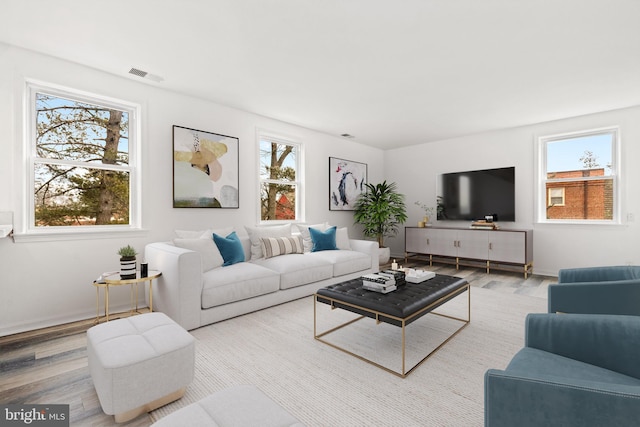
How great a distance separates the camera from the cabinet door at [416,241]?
19.4ft

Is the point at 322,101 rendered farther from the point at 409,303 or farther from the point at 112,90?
the point at 409,303

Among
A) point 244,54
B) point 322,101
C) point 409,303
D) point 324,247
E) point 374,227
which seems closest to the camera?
point 409,303

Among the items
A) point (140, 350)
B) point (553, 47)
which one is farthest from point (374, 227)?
point (140, 350)

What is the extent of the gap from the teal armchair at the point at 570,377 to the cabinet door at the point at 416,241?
443cm

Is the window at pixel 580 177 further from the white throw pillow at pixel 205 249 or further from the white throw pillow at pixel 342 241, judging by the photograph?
the white throw pillow at pixel 205 249

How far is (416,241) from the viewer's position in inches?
237

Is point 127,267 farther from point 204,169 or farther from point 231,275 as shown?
point 204,169

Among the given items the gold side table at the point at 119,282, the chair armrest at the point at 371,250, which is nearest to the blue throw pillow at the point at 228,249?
the gold side table at the point at 119,282

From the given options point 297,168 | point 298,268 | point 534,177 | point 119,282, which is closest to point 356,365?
point 298,268

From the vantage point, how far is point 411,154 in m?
6.67

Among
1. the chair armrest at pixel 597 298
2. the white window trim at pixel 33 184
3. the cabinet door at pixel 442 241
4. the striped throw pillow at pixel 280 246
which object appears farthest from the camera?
the cabinet door at pixel 442 241

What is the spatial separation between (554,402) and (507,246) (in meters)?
4.57

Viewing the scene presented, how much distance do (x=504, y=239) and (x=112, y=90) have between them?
578 centimetres

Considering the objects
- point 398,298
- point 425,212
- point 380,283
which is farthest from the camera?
point 425,212
